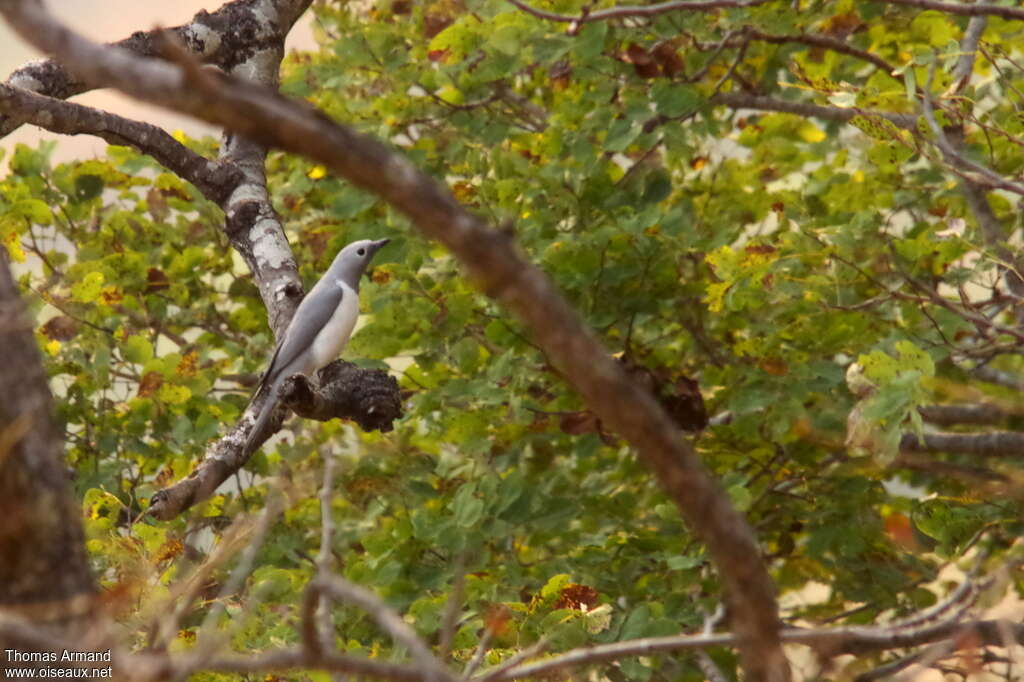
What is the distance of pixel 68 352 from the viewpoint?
17.2 ft

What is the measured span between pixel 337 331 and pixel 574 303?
1.01 meters

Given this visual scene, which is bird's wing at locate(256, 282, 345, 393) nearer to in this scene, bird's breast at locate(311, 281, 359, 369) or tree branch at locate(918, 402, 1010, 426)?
bird's breast at locate(311, 281, 359, 369)

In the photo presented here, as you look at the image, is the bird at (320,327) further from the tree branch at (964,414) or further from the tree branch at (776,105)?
the tree branch at (964,414)

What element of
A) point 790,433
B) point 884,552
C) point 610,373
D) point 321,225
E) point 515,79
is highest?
point 515,79

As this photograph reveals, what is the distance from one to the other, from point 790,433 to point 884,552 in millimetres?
699

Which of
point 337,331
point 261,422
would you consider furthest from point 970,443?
point 261,422

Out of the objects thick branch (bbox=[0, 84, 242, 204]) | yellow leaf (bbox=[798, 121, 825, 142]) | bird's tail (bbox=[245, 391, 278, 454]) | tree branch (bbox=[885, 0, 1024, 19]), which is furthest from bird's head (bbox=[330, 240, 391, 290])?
tree branch (bbox=[885, 0, 1024, 19])

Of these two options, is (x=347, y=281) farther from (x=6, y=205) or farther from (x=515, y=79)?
(x=515, y=79)

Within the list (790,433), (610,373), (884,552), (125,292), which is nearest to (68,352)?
(125,292)

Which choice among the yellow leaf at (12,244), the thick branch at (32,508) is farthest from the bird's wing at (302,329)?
the thick branch at (32,508)

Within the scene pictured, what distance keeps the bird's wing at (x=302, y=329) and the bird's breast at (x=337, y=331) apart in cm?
3

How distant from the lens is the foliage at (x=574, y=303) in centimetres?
462

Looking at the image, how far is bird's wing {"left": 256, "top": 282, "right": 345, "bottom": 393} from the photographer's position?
4086mm

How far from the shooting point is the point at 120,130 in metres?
3.93
